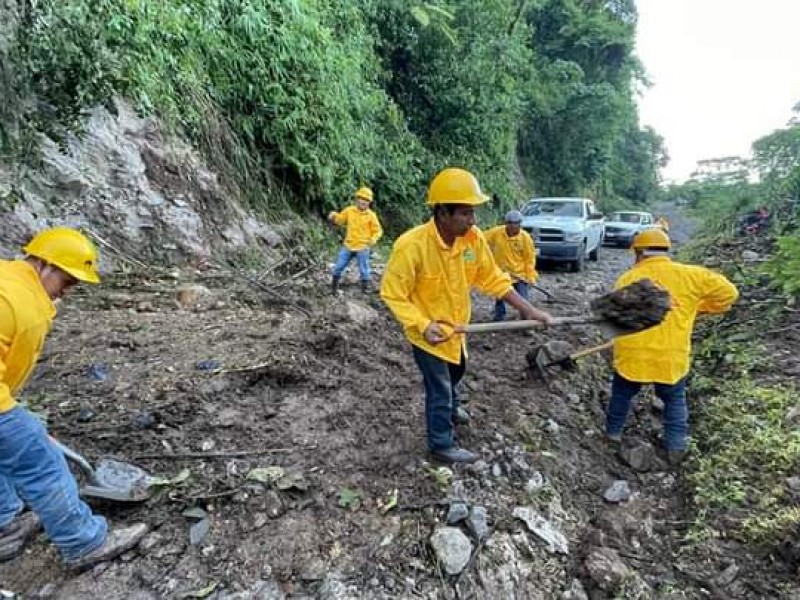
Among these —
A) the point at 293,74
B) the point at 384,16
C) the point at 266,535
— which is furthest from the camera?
the point at 384,16

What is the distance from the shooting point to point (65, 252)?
230cm

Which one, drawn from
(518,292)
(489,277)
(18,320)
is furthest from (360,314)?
(18,320)

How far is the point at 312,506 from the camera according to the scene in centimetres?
280

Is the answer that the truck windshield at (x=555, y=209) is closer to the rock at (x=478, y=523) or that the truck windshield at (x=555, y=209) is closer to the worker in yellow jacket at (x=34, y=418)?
the rock at (x=478, y=523)

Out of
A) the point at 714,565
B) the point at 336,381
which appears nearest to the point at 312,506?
the point at 336,381

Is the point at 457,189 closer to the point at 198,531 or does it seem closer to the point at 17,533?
the point at 198,531

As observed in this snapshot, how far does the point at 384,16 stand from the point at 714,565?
13.2 m

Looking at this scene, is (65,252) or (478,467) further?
(478,467)

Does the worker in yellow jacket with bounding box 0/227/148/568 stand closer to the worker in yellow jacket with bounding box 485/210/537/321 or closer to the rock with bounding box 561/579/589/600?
the rock with bounding box 561/579/589/600

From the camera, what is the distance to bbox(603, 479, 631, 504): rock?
3.26 metres

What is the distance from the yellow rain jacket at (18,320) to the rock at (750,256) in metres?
8.38

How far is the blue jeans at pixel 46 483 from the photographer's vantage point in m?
2.19

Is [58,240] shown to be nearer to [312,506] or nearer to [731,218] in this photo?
[312,506]

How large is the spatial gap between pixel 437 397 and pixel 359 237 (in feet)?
15.6
